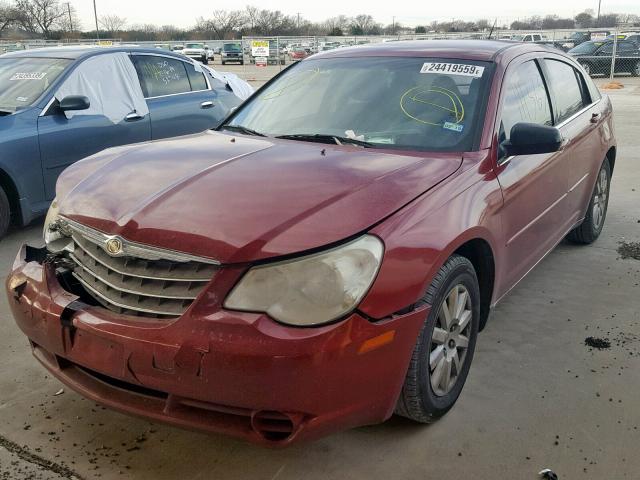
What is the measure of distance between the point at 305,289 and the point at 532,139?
1.60 meters

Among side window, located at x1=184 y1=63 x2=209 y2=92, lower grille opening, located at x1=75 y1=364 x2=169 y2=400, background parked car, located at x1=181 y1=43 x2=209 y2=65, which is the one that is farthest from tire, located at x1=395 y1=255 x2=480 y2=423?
background parked car, located at x1=181 y1=43 x2=209 y2=65

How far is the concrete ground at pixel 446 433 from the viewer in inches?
101

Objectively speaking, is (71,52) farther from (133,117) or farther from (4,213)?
(4,213)

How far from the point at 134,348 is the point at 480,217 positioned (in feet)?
5.17

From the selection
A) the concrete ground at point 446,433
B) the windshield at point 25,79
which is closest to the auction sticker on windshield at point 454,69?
the concrete ground at point 446,433

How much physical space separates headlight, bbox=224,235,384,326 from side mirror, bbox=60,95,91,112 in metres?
4.00

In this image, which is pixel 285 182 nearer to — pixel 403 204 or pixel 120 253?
pixel 403 204

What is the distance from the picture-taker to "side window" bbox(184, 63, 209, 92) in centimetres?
724

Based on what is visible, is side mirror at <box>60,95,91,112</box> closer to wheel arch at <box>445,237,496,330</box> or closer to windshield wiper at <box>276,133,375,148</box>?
windshield wiper at <box>276,133,375,148</box>

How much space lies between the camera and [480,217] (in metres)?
2.92

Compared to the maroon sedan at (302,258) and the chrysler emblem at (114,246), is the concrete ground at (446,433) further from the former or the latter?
the chrysler emblem at (114,246)

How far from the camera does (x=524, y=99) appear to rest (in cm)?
378

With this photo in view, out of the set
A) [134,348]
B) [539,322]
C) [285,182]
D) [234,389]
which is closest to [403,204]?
[285,182]

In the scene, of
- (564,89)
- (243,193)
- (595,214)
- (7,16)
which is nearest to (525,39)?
(595,214)
